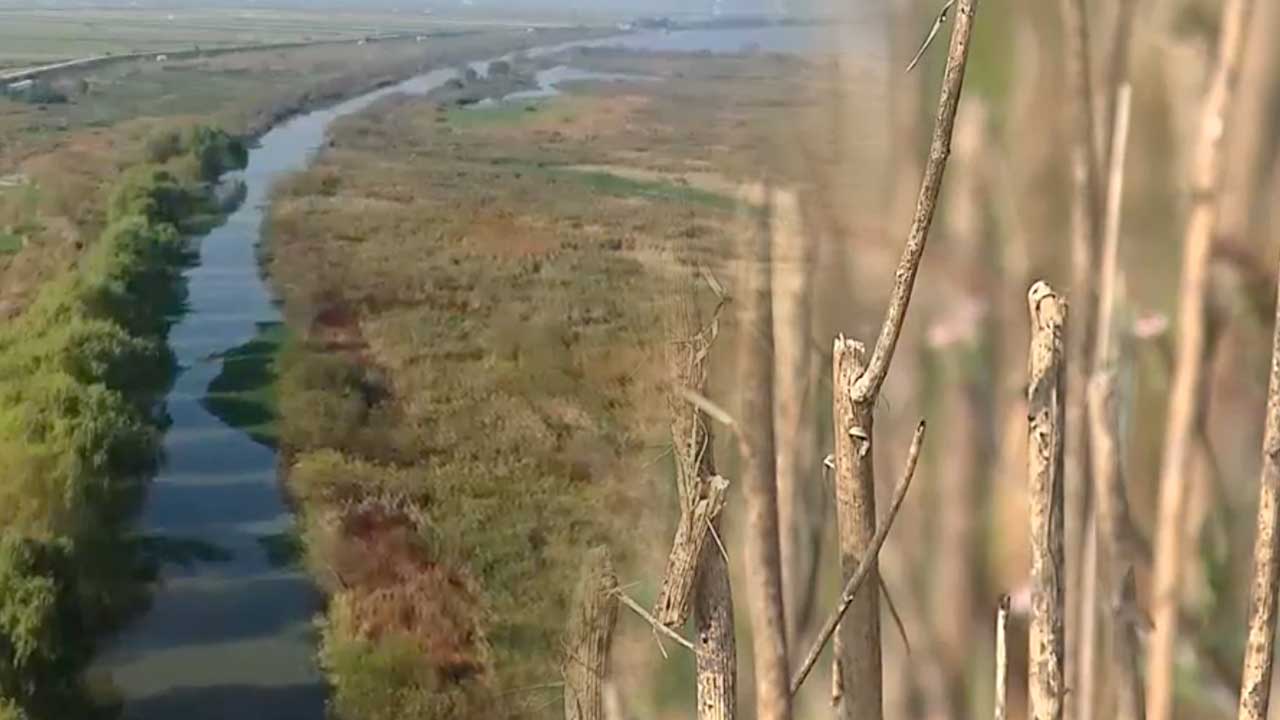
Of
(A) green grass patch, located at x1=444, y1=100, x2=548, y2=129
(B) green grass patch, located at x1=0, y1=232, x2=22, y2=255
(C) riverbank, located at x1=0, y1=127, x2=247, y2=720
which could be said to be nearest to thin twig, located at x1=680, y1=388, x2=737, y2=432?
(C) riverbank, located at x1=0, y1=127, x2=247, y2=720

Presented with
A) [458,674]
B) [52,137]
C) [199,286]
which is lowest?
[458,674]

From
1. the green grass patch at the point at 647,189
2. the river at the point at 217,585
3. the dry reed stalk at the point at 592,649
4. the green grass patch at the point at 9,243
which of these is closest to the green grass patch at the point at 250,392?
the river at the point at 217,585

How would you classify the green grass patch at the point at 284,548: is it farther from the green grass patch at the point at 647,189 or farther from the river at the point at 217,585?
the green grass patch at the point at 647,189

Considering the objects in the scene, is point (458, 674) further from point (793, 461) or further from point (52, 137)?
point (52, 137)

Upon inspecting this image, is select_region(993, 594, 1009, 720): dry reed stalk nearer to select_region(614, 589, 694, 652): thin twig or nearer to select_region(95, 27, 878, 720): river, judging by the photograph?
select_region(614, 589, 694, 652): thin twig

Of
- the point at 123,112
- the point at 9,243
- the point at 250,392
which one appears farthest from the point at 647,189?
the point at 123,112

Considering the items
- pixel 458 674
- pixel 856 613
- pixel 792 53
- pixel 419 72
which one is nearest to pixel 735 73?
pixel 792 53
